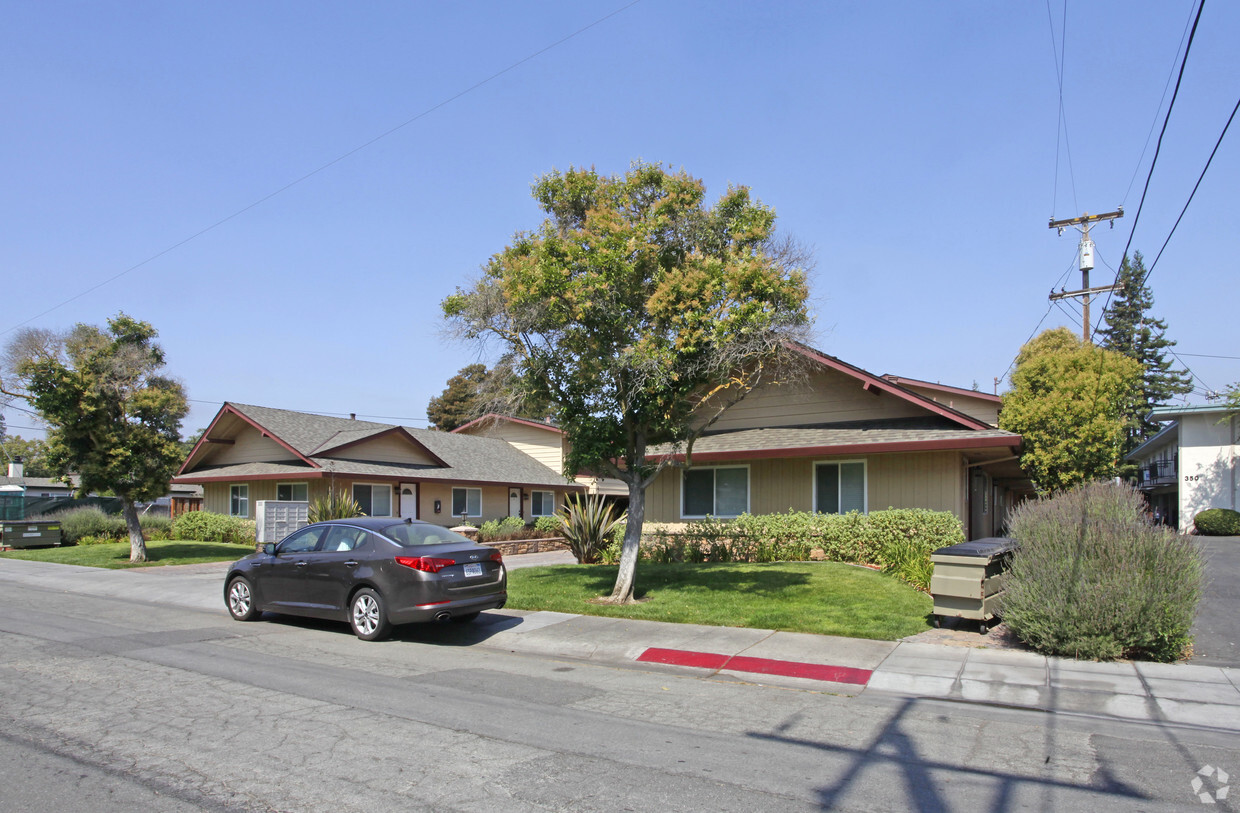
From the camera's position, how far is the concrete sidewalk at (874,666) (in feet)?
23.9

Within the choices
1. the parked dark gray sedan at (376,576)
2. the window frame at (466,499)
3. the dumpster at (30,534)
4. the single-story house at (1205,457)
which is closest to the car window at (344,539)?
the parked dark gray sedan at (376,576)

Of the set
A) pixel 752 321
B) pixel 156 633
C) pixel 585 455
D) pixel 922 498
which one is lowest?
pixel 156 633

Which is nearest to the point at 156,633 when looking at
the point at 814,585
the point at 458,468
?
the point at 814,585

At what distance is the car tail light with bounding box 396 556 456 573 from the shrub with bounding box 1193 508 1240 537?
30.3 meters

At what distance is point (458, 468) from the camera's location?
105ft

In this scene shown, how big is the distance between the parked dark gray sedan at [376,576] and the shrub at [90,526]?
70.0 feet

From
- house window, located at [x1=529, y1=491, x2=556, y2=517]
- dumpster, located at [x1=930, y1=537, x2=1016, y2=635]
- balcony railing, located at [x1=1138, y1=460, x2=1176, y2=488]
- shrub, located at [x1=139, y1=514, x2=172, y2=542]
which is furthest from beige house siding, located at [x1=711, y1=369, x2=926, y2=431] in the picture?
balcony railing, located at [x1=1138, y1=460, x2=1176, y2=488]

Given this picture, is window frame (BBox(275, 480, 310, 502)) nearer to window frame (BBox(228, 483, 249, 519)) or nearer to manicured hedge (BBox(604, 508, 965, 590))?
window frame (BBox(228, 483, 249, 519))

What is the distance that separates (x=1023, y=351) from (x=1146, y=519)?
27062mm

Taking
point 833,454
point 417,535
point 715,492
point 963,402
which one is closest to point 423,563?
point 417,535

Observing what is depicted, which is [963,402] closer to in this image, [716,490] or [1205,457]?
[716,490]

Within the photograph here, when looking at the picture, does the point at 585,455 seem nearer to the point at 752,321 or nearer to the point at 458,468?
the point at 752,321

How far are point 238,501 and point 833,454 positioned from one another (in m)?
23.1

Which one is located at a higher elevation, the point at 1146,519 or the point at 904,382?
the point at 904,382
